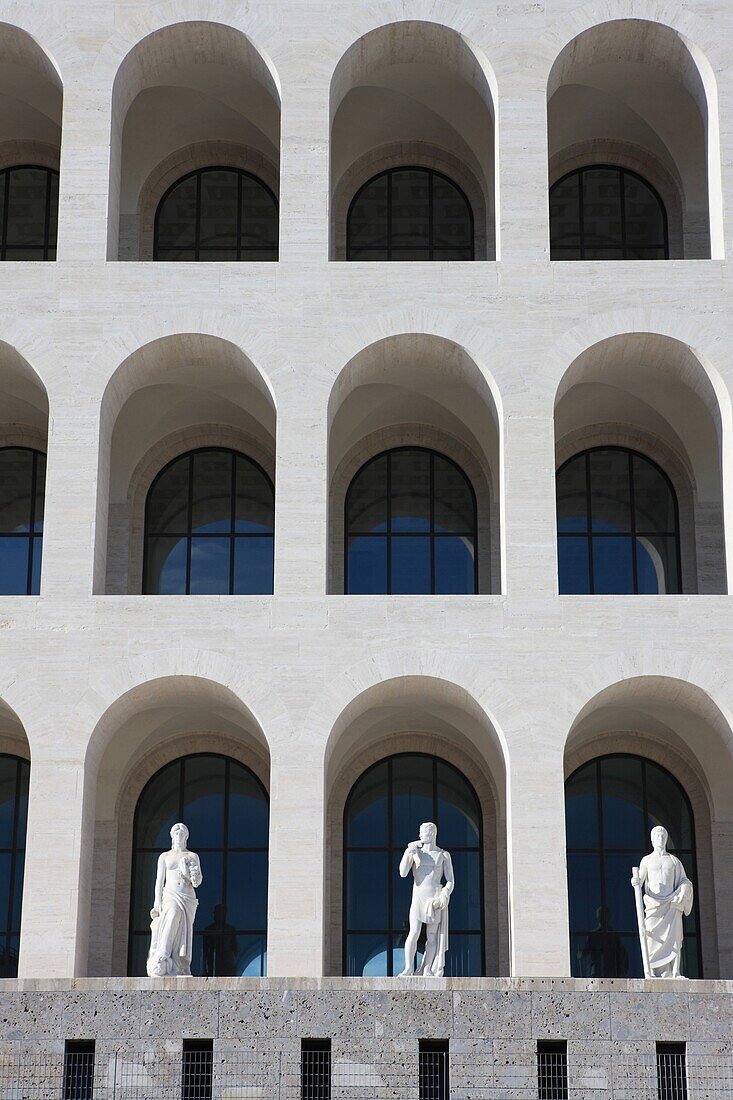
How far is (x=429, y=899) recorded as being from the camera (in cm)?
2267

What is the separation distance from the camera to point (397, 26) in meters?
26.7

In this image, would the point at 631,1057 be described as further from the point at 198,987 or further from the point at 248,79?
the point at 248,79

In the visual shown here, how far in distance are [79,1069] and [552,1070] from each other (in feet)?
17.9

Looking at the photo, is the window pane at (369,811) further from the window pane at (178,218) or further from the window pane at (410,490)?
the window pane at (178,218)

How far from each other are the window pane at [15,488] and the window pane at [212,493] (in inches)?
104

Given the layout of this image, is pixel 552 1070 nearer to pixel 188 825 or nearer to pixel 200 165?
pixel 188 825

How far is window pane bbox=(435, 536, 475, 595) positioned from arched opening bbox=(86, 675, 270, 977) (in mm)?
3810

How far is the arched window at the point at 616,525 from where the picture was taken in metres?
28.2

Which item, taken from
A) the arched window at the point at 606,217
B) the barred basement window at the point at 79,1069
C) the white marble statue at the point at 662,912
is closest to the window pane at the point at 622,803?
the white marble statue at the point at 662,912

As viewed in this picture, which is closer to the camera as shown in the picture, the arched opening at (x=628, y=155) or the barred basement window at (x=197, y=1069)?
the barred basement window at (x=197, y=1069)

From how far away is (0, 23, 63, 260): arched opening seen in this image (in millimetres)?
29078

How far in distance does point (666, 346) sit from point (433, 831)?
7.78 m

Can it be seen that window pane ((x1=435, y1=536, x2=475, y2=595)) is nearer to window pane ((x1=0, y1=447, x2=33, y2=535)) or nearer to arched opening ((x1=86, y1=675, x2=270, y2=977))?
arched opening ((x1=86, y1=675, x2=270, y2=977))

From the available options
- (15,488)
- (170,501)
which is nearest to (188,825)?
(170,501)
